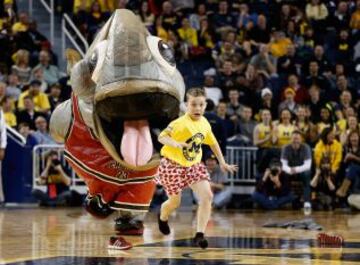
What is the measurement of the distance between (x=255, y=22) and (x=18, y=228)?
37.8 ft

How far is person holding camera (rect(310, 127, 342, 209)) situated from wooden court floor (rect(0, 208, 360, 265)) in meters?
2.90

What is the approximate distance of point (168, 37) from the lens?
20859 mm

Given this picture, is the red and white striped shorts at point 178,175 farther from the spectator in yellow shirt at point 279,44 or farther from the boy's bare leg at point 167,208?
the spectator in yellow shirt at point 279,44

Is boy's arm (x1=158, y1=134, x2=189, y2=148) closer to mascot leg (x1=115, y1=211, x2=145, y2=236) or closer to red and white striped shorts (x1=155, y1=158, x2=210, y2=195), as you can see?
red and white striped shorts (x1=155, y1=158, x2=210, y2=195)

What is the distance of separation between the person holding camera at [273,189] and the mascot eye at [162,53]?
438 inches

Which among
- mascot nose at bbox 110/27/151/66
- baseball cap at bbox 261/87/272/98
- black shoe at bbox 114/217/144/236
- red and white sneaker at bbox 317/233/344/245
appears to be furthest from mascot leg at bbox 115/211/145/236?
baseball cap at bbox 261/87/272/98

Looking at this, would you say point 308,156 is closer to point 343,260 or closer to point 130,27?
point 343,260

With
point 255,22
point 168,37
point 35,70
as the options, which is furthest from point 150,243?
point 255,22

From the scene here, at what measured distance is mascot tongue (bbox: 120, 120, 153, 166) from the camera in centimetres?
631

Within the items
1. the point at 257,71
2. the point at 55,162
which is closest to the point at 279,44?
the point at 257,71

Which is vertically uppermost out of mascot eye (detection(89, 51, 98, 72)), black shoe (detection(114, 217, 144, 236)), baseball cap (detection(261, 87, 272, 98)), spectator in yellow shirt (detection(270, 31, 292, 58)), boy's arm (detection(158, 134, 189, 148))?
spectator in yellow shirt (detection(270, 31, 292, 58))

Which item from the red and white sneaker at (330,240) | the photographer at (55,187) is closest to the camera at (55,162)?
the photographer at (55,187)

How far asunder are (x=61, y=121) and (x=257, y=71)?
479 inches

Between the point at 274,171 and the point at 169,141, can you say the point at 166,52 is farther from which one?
the point at 274,171
